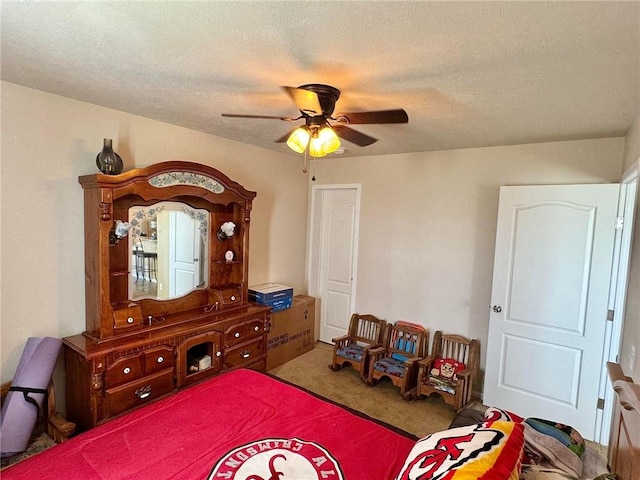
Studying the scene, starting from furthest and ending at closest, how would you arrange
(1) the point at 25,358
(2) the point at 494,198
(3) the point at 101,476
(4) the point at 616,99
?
(2) the point at 494,198 → (1) the point at 25,358 → (4) the point at 616,99 → (3) the point at 101,476

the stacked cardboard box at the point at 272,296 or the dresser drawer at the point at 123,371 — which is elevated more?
the stacked cardboard box at the point at 272,296

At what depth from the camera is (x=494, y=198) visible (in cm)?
330

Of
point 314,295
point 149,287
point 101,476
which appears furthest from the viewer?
point 314,295

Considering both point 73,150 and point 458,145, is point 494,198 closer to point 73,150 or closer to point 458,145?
point 458,145

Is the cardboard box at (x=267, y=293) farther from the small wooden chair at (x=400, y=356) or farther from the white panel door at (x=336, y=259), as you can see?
the small wooden chair at (x=400, y=356)

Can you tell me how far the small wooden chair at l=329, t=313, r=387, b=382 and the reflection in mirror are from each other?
162 cm

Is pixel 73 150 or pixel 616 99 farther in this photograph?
pixel 73 150

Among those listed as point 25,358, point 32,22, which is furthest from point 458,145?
point 25,358

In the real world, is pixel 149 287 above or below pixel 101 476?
above

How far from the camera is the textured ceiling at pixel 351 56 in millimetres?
1285

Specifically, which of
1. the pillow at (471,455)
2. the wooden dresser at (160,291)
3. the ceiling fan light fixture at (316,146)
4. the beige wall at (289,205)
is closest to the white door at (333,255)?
the beige wall at (289,205)

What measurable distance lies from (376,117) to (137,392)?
7.85ft

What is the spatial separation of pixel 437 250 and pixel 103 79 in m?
3.15

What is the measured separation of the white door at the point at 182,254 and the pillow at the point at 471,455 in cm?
238
